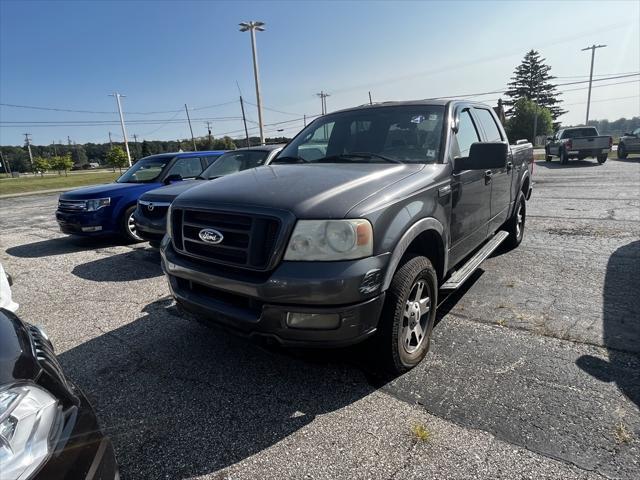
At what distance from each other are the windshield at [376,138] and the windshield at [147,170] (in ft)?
15.7

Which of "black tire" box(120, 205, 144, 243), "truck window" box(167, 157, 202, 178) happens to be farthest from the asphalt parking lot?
"truck window" box(167, 157, 202, 178)

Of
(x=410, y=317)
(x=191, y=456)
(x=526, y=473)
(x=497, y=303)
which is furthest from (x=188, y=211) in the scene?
(x=497, y=303)

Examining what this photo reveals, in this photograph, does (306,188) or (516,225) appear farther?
(516,225)

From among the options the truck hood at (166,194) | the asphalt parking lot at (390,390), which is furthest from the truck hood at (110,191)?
the asphalt parking lot at (390,390)

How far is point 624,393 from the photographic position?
2434 millimetres

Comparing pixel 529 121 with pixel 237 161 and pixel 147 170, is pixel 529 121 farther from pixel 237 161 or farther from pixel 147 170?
pixel 147 170

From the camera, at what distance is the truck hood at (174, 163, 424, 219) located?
2.31 meters

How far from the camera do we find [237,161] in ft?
23.4

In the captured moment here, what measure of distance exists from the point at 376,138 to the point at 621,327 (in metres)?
2.60

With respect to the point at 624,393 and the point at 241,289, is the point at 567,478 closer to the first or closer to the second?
the point at 624,393

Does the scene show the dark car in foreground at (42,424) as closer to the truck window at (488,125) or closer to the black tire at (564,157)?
the truck window at (488,125)

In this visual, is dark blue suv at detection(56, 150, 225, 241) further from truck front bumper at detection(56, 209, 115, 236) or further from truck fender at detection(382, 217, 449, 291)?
truck fender at detection(382, 217, 449, 291)

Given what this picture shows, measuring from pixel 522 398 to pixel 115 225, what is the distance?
6.98m

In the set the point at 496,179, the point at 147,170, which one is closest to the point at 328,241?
the point at 496,179
